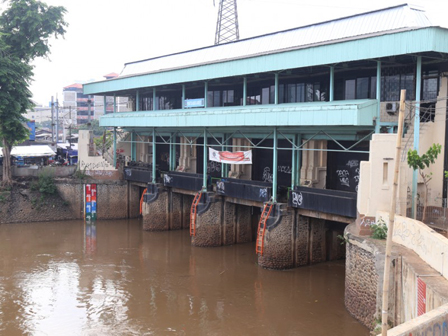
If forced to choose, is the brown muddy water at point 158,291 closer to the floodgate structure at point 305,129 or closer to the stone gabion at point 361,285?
the stone gabion at point 361,285

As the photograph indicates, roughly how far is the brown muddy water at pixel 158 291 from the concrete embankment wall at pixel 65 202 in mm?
5210

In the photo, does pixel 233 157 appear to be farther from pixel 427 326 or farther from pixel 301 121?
pixel 427 326

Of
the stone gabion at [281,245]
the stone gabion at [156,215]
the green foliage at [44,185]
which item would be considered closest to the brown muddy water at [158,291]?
the stone gabion at [281,245]

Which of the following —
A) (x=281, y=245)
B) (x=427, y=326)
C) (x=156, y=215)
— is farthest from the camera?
(x=156, y=215)

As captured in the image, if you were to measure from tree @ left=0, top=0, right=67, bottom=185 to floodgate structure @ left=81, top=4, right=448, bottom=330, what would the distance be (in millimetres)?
6329

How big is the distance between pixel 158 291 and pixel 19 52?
2432 centimetres

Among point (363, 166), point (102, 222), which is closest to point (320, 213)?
point (363, 166)

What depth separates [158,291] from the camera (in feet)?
73.0

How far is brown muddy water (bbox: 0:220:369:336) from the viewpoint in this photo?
1845 centimetres

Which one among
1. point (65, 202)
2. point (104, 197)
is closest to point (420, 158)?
point (104, 197)

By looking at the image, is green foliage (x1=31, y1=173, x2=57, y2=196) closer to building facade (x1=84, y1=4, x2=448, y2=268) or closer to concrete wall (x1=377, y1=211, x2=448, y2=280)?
building facade (x1=84, y1=4, x2=448, y2=268)

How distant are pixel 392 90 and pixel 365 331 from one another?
10.5 meters

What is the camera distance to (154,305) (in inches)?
810

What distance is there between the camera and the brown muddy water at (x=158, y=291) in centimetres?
1845
